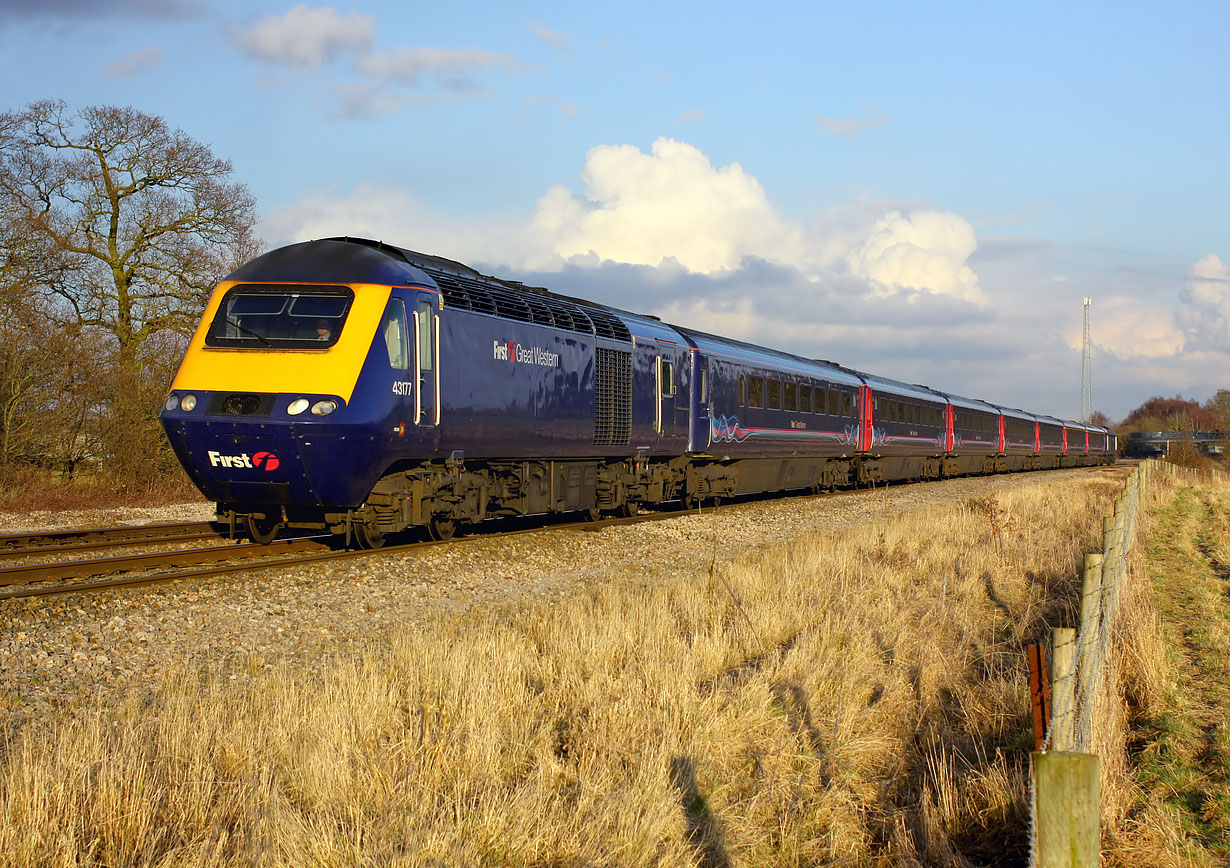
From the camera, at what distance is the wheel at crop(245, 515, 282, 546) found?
1312 centimetres

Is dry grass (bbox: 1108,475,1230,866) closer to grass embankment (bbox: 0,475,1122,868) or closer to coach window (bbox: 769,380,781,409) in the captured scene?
grass embankment (bbox: 0,475,1122,868)

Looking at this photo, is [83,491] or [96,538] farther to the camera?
[83,491]

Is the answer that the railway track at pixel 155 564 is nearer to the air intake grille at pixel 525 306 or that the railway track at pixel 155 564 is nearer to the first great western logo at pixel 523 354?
the first great western logo at pixel 523 354

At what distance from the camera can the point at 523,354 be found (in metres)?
14.3

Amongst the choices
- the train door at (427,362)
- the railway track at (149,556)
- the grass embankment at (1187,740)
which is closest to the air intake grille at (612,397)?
the railway track at (149,556)

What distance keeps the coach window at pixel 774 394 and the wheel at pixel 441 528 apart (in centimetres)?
1136

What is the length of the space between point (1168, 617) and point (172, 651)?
1106cm

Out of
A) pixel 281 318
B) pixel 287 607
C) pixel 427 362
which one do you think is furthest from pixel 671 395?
pixel 287 607

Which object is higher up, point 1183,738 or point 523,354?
point 523,354

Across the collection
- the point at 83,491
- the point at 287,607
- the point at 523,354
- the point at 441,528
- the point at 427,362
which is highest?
the point at 523,354

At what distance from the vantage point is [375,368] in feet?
37.4

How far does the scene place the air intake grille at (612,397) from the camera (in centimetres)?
1642

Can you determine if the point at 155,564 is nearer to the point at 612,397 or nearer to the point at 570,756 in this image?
the point at 570,756

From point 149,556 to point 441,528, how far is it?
3.87 m
